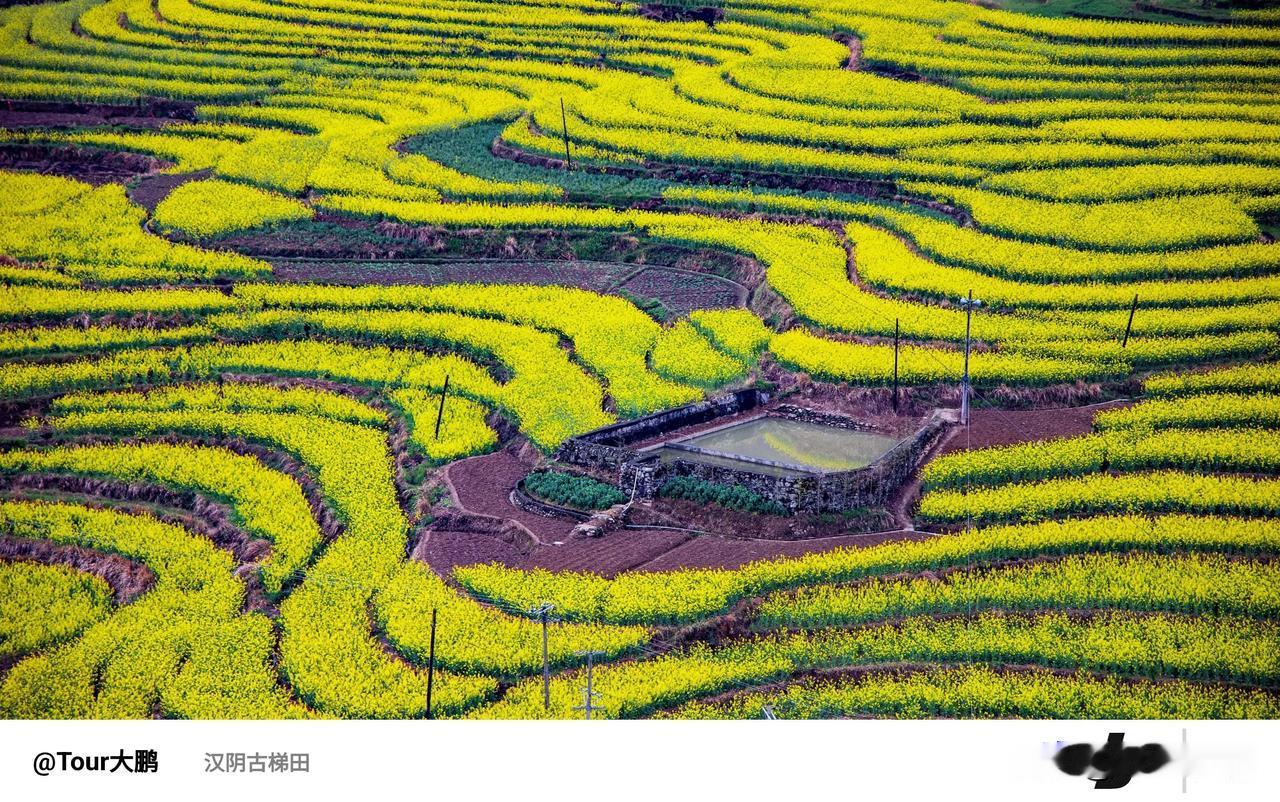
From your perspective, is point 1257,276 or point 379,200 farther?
point 379,200

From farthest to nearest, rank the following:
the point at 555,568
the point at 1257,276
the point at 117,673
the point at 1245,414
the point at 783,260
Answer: the point at 783,260 → the point at 1257,276 → the point at 1245,414 → the point at 555,568 → the point at 117,673

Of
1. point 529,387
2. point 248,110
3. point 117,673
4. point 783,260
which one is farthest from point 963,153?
point 117,673

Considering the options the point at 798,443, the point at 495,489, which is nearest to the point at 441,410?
the point at 495,489

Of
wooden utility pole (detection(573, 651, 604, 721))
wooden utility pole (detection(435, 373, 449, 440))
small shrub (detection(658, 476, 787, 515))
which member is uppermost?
wooden utility pole (detection(435, 373, 449, 440))

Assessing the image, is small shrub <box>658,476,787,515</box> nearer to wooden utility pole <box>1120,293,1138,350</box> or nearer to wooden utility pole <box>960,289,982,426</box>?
wooden utility pole <box>960,289,982,426</box>

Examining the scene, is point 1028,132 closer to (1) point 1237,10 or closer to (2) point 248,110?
(1) point 1237,10
